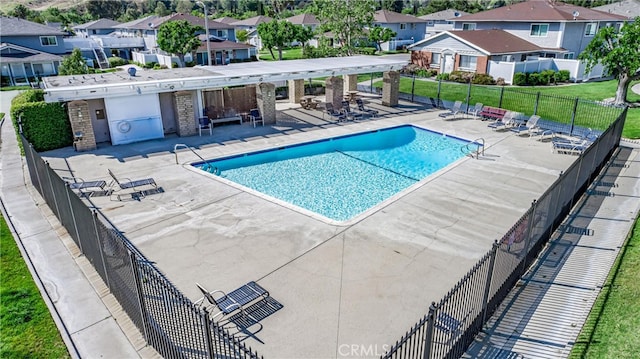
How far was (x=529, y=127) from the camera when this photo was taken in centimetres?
2130

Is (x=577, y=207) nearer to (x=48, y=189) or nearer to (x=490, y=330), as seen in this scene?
(x=490, y=330)

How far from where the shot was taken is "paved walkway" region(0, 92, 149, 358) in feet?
25.0

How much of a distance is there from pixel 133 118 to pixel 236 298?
576 inches

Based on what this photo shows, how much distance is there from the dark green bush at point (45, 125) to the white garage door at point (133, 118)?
191 centimetres

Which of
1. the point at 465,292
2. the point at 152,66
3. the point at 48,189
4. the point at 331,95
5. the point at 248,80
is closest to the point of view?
the point at 465,292

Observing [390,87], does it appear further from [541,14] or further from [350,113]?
[541,14]

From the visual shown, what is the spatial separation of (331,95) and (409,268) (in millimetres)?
18546

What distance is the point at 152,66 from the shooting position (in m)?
53.4

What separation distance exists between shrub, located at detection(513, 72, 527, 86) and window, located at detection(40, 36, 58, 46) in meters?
51.8

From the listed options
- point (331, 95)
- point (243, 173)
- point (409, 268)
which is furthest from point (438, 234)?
point (331, 95)

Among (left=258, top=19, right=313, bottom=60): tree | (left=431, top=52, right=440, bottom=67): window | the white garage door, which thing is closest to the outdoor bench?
the white garage door

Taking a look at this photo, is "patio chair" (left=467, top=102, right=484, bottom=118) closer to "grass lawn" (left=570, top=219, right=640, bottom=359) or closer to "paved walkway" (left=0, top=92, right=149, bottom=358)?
"grass lawn" (left=570, top=219, right=640, bottom=359)

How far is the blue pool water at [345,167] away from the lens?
15.1 m

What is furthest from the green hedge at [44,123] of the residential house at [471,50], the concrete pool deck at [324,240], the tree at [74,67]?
the residential house at [471,50]
